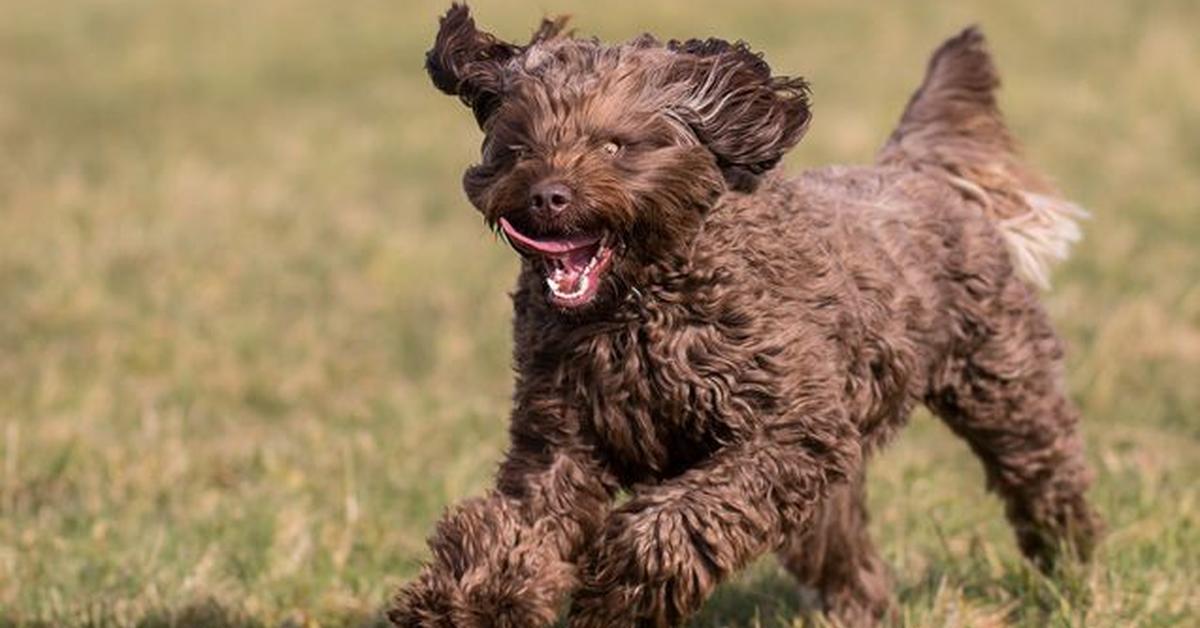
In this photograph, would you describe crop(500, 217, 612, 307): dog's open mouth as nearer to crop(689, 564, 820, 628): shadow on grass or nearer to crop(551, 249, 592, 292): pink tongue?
crop(551, 249, 592, 292): pink tongue

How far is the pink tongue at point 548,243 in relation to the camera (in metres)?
5.13

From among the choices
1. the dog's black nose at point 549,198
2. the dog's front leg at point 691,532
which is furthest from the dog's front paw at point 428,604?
the dog's black nose at point 549,198

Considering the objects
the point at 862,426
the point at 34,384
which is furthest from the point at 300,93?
the point at 862,426

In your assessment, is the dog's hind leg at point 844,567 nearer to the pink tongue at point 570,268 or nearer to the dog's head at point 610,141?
the dog's head at point 610,141

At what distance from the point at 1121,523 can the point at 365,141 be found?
41.1ft

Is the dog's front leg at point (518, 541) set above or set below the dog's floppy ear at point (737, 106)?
below

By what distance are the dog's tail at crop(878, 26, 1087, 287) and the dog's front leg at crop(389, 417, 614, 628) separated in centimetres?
229

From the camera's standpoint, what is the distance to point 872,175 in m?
6.98

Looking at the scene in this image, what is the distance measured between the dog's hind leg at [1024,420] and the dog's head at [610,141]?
159 centimetres

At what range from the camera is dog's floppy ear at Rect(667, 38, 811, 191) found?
18.1 ft

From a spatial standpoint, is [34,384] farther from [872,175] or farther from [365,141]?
[365,141]

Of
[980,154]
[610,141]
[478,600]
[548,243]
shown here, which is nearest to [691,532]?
[478,600]

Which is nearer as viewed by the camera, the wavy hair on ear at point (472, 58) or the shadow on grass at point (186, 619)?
the wavy hair on ear at point (472, 58)

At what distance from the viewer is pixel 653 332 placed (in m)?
5.49
